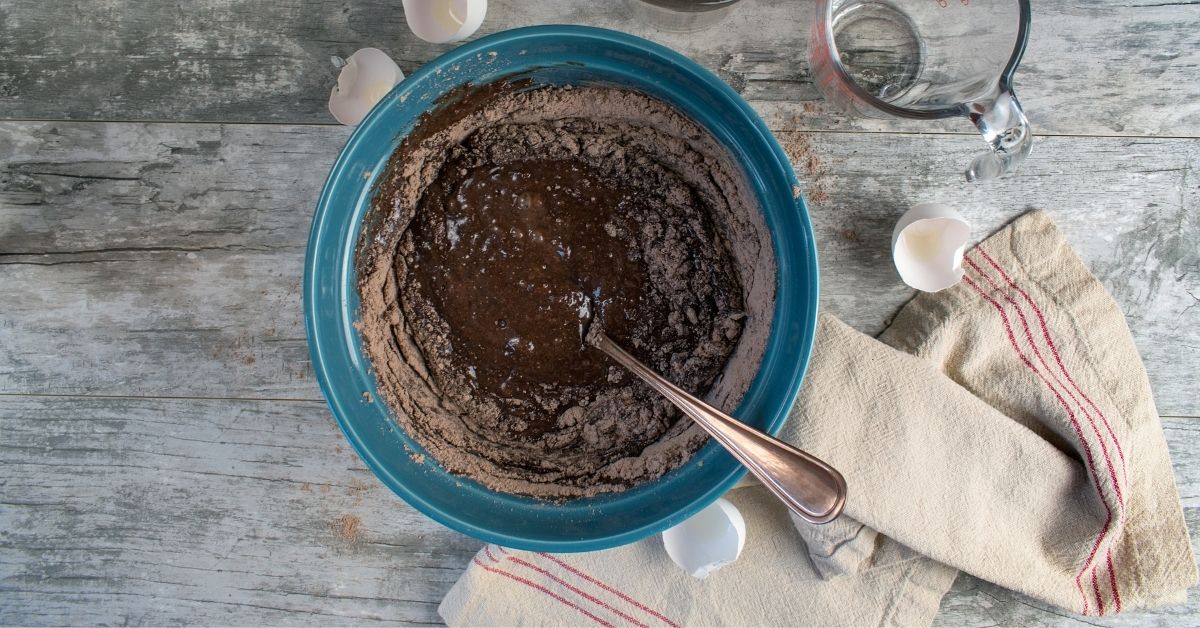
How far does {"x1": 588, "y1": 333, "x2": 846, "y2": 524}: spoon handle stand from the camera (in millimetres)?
884

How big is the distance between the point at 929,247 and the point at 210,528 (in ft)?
4.44

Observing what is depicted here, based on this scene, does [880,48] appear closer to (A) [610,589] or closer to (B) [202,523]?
(A) [610,589]

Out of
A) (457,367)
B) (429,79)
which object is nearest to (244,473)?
(457,367)

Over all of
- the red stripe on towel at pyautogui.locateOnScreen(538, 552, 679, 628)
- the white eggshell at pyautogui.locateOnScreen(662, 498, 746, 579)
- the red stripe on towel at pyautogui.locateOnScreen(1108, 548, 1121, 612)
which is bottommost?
the red stripe on towel at pyautogui.locateOnScreen(538, 552, 679, 628)

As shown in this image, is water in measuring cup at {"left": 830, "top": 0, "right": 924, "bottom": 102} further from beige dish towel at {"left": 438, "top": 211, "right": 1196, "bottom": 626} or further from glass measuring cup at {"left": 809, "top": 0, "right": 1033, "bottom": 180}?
beige dish towel at {"left": 438, "top": 211, "right": 1196, "bottom": 626}

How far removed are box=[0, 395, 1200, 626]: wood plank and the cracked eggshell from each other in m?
0.53

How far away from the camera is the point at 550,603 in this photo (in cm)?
126

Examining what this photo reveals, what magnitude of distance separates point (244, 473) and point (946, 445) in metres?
1.22

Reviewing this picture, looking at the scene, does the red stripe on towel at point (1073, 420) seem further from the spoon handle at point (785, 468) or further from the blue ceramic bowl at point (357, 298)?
the spoon handle at point (785, 468)

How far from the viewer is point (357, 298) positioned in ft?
3.66

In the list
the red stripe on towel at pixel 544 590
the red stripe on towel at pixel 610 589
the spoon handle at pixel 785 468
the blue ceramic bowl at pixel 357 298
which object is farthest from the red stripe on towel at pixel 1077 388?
the red stripe on towel at pixel 544 590

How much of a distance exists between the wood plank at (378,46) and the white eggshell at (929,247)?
0.56ft

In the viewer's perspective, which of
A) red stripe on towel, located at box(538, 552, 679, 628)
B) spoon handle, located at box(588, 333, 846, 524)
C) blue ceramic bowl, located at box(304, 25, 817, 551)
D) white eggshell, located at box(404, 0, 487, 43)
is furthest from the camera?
red stripe on towel, located at box(538, 552, 679, 628)

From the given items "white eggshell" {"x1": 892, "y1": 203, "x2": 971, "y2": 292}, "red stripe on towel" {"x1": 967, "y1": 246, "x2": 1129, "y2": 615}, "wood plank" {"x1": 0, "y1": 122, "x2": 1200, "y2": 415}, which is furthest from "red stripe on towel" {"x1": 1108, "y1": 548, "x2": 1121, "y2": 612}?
"white eggshell" {"x1": 892, "y1": 203, "x2": 971, "y2": 292}
